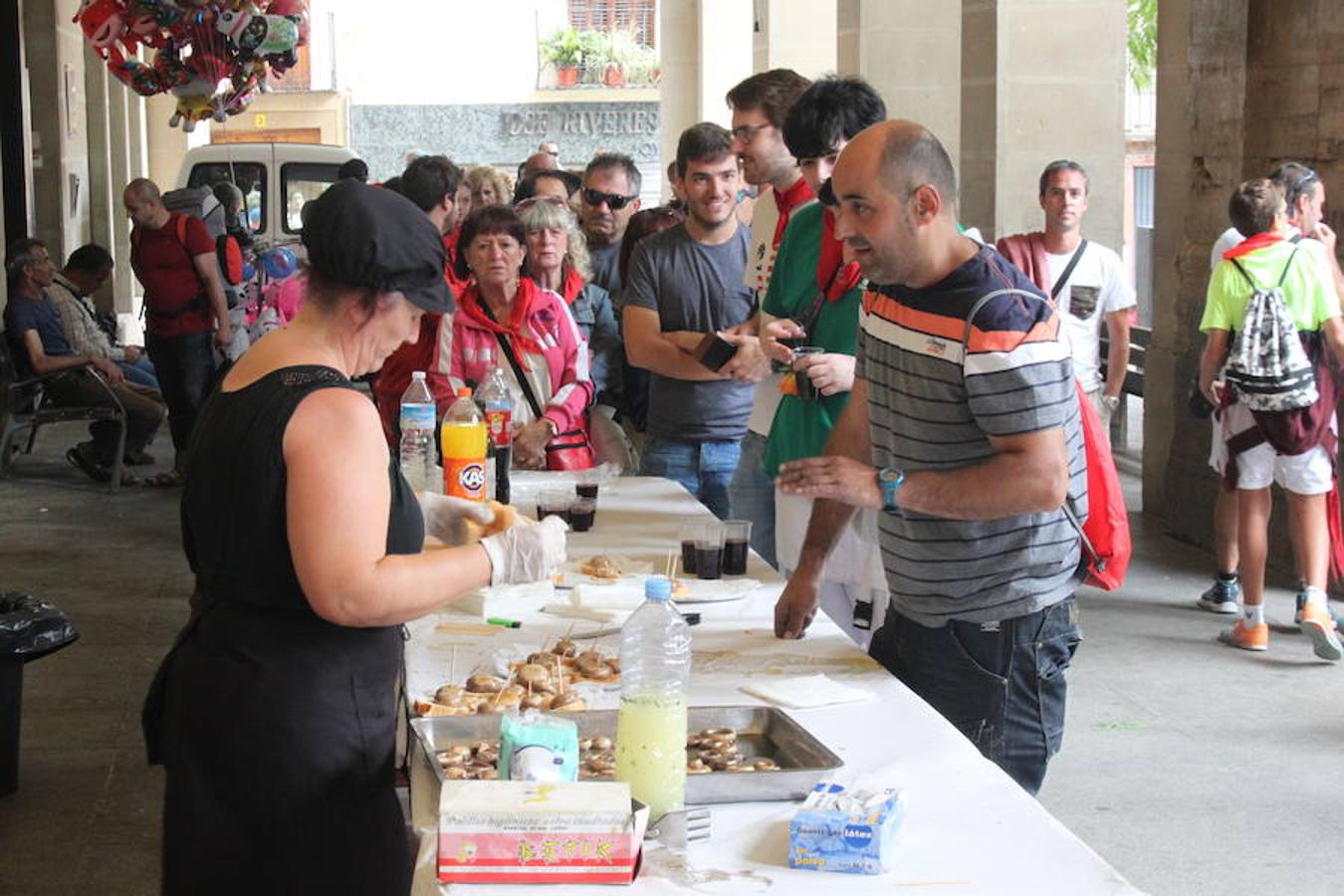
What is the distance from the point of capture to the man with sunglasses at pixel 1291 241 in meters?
7.08

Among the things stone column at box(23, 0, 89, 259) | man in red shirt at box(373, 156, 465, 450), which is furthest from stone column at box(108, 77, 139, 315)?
man in red shirt at box(373, 156, 465, 450)

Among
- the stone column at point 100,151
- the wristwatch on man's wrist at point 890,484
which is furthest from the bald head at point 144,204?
the stone column at point 100,151

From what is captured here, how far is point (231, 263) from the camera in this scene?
40.4 ft

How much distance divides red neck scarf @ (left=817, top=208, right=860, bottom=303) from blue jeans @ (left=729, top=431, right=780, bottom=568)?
3.70 ft

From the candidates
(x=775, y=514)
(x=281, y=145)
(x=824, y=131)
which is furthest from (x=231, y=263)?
(x=824, y=131)

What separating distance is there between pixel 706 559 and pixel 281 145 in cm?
Result: 1266

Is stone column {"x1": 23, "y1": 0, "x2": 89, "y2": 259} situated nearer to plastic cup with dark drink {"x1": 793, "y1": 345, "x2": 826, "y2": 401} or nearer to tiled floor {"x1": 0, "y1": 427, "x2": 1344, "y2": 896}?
tiled floor {"x1": 0, "y1": 427, "x2": 1344, "y2": 896}

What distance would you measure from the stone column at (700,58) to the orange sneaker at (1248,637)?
49.3ft

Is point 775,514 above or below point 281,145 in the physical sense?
below

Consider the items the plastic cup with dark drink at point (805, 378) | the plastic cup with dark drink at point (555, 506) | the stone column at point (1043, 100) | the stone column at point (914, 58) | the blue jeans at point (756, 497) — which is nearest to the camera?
the plastic cup with dark drink at point (805, 378)

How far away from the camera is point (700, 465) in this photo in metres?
6.19

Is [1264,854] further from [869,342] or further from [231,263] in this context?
[231,263]

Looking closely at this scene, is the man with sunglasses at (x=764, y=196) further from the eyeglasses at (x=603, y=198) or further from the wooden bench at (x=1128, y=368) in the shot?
the wooden bench at (x=1128, y=368)

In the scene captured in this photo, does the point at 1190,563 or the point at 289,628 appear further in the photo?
the point at 1190,563
